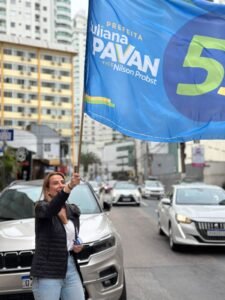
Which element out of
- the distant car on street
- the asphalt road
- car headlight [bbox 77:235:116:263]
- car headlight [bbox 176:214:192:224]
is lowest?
the asphalt road

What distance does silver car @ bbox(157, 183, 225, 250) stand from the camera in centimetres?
984

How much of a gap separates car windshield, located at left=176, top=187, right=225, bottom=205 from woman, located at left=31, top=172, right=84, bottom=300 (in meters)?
7.58

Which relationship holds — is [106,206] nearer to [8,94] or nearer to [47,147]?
[47,147]

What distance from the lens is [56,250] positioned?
3.84m

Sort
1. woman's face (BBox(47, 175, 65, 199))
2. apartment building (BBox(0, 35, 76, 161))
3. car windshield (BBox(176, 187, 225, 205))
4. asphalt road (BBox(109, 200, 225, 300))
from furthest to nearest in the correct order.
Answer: apartment building (BBox(0, 35, 76, 161))
car windshield (BBox(176, 187, 225, 205))
asphalt road (BBox(109, 200, 225, 300))
woman's face (BBox(47, 175, 65, 199))

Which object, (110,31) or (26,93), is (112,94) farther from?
(26,93)

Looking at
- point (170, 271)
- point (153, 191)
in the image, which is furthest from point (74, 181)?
point (153, 191)

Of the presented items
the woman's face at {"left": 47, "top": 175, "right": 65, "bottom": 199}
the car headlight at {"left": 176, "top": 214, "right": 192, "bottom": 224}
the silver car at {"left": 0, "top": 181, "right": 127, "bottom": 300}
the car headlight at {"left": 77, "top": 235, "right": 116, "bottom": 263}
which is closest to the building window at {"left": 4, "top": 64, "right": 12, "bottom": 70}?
the car headlight at {"left": 176, "top": 214, "right": 192, "bottom": 224}

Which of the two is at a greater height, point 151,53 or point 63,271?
point 151,53

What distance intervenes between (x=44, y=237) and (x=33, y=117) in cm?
Result: 8782

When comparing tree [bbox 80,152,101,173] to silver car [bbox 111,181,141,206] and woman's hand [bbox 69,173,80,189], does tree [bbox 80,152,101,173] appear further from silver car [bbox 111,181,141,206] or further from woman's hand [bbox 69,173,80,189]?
woman's hand [bbox 69,173,80,189]

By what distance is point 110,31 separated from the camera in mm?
4812

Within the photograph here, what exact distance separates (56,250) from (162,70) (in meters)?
2.12

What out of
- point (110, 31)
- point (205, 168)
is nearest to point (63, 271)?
point (110, 31)
